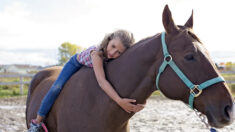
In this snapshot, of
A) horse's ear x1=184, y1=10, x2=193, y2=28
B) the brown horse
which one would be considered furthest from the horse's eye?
horse's ear x1=184, y1=10, x2=193, y2=28

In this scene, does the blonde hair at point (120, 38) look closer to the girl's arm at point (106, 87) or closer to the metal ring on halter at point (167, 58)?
the girl's arm at point (106, 87)

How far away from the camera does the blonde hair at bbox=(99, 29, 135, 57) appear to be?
2.56 metres

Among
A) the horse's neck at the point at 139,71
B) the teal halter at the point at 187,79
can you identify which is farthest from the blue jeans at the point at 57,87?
the teal halter at the point at 187,79

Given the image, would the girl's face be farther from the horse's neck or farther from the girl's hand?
the girl's hand

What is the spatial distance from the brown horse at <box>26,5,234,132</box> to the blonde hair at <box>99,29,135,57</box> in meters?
0.12

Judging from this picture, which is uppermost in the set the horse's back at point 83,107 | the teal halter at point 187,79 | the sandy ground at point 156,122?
the teal halter at point 187,79

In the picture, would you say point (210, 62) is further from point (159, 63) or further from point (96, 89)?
point (96, 89)

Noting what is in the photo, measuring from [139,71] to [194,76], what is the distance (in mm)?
534

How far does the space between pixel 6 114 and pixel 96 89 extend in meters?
5.74

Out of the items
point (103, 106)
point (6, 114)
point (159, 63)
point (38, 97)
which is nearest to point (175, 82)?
point (159, 63)

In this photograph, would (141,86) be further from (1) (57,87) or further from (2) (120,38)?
(1) (57,87)

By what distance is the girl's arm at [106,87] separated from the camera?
2238mm

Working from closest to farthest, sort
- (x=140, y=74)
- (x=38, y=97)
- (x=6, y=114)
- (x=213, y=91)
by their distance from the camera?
(x=213, y=91) → (x=140, y=74) → (x=38, y=97) → (x=6, y=114)

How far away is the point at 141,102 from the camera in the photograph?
7.62 feet
